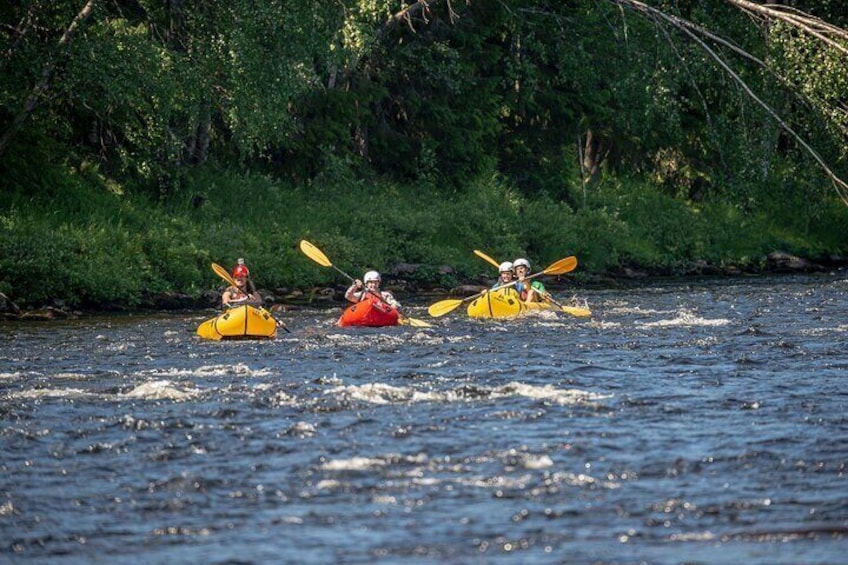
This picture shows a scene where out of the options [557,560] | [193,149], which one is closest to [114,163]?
[193,149]

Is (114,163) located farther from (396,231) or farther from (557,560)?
(557,560)

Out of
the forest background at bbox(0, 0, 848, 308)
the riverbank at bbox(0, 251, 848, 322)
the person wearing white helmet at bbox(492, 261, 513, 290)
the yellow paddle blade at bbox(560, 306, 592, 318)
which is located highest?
the forest background at bbox(0, 0, 848, 308)

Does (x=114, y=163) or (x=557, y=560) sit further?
(x=114, y=163)

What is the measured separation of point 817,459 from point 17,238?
54.4 ft

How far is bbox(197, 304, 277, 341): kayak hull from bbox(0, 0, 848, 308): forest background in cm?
510

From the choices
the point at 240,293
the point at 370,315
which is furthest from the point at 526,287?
the point at 240,293

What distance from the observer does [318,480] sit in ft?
33.8

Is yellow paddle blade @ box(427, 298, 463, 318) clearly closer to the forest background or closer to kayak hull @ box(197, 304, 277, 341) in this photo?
kayak hull @ box(197, 304, 277, 341)

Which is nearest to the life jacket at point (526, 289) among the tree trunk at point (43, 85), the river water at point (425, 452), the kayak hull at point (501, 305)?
the kayak hull at point (501, 305)

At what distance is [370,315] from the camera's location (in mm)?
21391

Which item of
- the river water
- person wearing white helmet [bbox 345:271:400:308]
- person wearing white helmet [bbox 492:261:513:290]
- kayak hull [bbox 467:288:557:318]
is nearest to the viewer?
the river water

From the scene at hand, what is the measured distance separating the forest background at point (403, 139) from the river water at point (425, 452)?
6.22 m

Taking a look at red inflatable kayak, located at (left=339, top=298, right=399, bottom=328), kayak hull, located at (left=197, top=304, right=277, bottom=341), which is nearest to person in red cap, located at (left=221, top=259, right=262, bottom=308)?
kayak hull, located at (left=197, top=304, right=277, bottom=341)

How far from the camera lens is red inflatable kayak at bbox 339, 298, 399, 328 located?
21.4 meters
